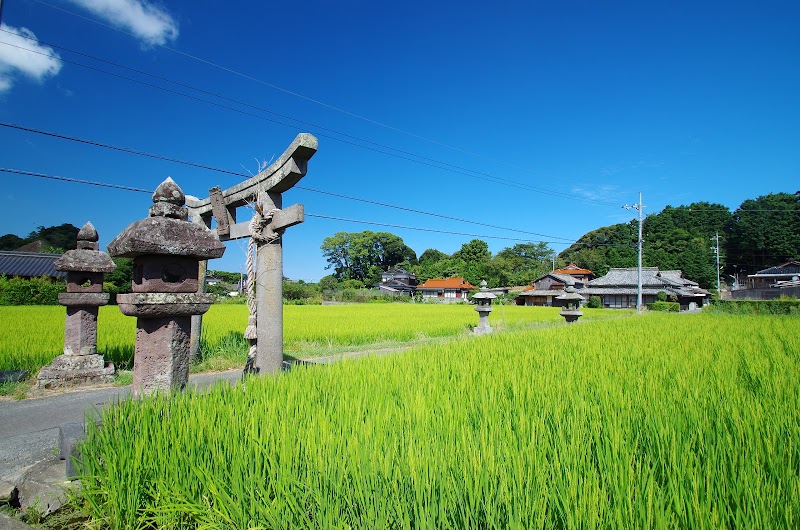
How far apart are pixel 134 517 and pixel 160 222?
1991 millimetres

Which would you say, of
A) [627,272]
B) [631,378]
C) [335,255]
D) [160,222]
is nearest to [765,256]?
[627,272]

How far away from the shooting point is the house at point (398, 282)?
2330 inches

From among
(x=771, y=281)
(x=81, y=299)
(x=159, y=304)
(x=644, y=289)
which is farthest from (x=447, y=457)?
(x=771, y=281)

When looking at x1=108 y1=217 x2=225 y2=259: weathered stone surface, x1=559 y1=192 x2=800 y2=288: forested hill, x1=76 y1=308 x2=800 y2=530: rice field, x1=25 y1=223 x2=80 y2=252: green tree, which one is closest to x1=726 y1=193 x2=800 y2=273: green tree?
x1=559 y1=192 x2=800 y2=288: forested hill

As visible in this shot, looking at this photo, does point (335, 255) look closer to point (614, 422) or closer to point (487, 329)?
point (487, 329)

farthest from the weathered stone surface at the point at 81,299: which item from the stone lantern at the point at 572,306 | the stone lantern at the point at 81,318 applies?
the stone lantern at the point at 572,306

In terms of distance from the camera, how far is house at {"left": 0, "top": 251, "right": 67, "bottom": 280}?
962 inches

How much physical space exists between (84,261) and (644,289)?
4611 cm

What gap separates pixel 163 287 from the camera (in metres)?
2.94

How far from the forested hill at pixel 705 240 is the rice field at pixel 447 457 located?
52.3 metres

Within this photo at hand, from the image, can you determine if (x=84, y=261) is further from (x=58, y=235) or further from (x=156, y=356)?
(x=58, y=235)

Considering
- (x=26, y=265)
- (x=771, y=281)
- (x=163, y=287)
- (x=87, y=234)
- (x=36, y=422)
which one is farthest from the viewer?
(x=771, y=281)

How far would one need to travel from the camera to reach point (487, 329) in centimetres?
1245

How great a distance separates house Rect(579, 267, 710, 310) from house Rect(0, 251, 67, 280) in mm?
46408
